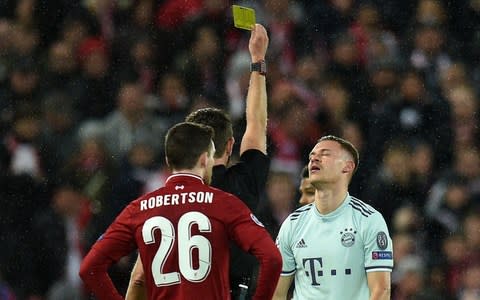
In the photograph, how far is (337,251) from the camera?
17.5 ft

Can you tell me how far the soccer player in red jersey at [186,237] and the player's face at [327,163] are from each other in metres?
1.34

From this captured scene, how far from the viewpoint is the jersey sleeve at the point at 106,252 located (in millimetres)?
4168

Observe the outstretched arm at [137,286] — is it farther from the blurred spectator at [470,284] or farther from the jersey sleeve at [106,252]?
the blurred spectator at [470,284]

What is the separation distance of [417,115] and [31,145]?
3218 mm

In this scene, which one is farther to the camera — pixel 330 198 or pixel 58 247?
pixel 58 247

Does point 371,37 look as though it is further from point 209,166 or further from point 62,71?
point 209,166

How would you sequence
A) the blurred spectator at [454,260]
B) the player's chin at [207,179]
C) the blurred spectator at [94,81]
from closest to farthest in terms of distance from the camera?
the player's chin at [207,179] < the blurred spectator at [454,260] < the blurred spectator at [94,81]

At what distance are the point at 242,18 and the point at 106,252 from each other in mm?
1293

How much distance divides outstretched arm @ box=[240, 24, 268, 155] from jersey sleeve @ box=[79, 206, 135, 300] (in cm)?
75

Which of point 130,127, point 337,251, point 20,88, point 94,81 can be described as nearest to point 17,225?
point 130,127

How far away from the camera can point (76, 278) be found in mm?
8547

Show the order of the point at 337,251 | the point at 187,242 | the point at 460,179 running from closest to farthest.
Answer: the point at 187,242
the point at 337,251
the point at 460,179

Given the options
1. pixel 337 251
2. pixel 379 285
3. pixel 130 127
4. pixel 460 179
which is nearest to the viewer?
pixel 379 285

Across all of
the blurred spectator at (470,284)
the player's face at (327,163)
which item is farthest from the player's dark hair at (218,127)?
the blurred spectator at (470,284)
